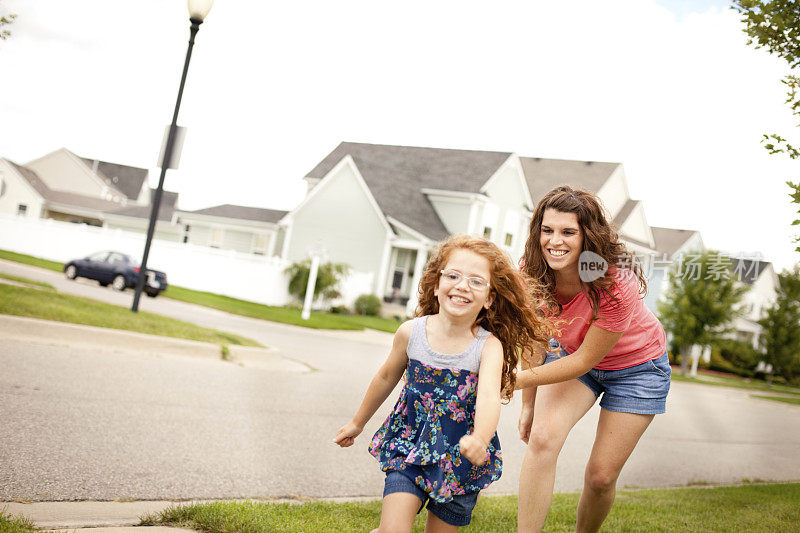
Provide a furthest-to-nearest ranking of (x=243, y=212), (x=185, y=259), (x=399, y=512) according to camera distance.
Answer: (x=243, y=212) < (x=185, y=259) < (x=399, y=512)

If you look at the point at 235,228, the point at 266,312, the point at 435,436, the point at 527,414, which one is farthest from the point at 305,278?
the point at 435,436

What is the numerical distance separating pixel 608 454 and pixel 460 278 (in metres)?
1.46

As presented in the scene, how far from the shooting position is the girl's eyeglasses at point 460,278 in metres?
2.94

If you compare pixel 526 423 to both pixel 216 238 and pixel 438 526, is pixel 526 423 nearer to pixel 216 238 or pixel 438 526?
pixel 438 526

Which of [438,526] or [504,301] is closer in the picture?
[438,526]

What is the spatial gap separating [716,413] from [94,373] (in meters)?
13.7

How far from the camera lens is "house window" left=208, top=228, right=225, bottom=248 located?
3206cm

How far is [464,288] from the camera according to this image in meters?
2.92

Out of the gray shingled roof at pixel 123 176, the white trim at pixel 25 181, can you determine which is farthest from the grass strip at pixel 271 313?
the gray shingled roof at pixel 123 176

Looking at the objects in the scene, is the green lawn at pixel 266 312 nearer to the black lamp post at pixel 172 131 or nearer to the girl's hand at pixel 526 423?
the black lamp post at pixel 172 131

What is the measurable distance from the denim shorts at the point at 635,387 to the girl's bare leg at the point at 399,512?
1330 mm

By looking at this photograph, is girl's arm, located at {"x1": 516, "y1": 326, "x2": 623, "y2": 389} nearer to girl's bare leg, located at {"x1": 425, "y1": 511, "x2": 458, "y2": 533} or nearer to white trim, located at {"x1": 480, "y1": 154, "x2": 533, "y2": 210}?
girl's bare leg, located at {"x1": 425, "y1": 511, "x2": 458, "y2": 533}

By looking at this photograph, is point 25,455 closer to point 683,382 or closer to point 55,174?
point 683,382

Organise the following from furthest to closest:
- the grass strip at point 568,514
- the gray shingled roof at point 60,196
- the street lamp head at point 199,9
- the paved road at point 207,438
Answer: the gray shingled roof at point 60,196 → the street lamp head at point 199,9 → the paved road at point 207,438 → the grass strip at point 568,514
